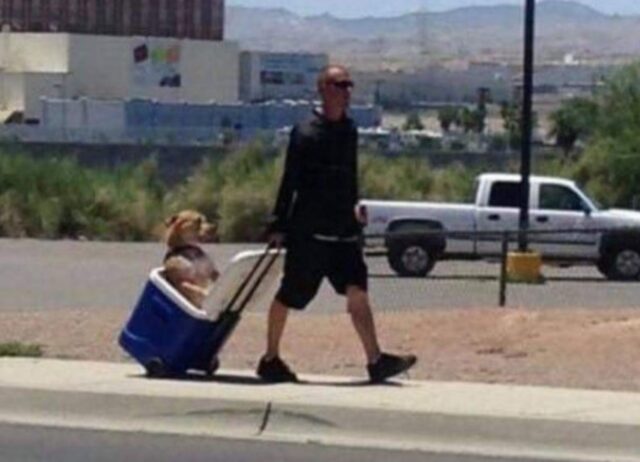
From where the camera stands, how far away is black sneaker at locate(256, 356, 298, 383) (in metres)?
15.1

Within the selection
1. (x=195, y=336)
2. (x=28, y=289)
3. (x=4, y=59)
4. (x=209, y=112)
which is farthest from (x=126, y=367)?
(x=4, y=59)

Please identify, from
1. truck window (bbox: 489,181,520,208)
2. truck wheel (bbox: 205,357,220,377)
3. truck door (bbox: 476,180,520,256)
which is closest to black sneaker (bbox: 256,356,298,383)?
truck wheel (bbox: 205,357,220,377)

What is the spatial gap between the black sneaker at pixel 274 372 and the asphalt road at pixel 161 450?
144 centimetres

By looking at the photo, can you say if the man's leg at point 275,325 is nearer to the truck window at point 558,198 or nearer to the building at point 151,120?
the truck window at point 558,198

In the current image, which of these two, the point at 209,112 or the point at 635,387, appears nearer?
the point at 635,387

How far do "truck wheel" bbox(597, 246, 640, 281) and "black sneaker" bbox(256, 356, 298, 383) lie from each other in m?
22.0

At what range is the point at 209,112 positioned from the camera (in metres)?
92.3

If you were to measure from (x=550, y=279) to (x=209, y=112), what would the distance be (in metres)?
58.5

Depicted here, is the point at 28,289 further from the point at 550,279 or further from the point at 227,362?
the point at 227,362

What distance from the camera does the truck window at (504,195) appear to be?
3984cm

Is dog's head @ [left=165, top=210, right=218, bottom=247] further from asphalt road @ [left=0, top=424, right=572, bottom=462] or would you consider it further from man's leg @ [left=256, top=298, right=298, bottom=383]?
asphalt road @ [left=0, top=424, right=572, bottom=462]

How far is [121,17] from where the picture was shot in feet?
415

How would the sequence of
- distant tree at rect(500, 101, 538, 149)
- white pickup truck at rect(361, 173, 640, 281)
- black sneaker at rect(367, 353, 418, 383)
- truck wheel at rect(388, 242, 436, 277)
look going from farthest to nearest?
distant tree at rect(500, 101, 538, 149), white pickup truck at rect(361, 173, 640, 281), truck wheel at rect(388, 242, 436, 277), black sneaker at rect(367, 353, 418, 383)

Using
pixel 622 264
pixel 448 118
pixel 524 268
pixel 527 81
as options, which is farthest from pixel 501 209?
pixel 448 118
